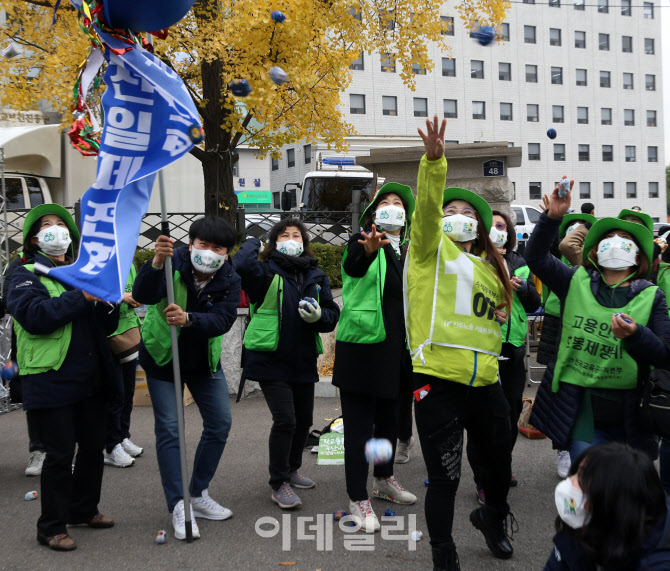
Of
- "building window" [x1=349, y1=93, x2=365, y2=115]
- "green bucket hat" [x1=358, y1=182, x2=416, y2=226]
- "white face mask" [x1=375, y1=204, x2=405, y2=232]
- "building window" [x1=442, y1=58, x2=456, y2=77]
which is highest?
"building window" [x1=442, y1=58, x2=456, y2=77]

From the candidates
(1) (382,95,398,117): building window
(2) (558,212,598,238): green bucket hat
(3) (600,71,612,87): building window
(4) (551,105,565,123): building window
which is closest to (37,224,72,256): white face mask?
(2) (558,212,598,238): green bucket hat

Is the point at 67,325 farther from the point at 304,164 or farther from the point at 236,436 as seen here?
the point at 304,164

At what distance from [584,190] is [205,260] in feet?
163

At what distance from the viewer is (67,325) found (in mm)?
3896

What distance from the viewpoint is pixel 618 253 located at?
3.41 meters

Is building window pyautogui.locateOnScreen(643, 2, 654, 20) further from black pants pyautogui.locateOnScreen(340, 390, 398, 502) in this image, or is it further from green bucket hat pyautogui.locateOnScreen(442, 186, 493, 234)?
black pants pyautogui.locateOnScreen(340, 390, 398, 502)

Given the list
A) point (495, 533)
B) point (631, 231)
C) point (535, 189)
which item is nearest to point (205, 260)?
point (495, 533)

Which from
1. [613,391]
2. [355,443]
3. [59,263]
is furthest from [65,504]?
[613,391]

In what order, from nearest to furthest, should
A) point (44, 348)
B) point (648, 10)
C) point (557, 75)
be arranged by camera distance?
point (44, 348)
point (557, 75)
point (648, 10)

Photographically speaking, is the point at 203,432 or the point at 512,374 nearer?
the point at 203,432

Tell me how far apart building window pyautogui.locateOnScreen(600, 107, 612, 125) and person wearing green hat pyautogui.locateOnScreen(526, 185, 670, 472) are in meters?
51.3

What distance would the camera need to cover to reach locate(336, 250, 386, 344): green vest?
4.02 metres

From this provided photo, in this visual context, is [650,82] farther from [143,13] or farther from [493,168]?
[143,13]

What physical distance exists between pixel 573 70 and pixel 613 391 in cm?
5115
